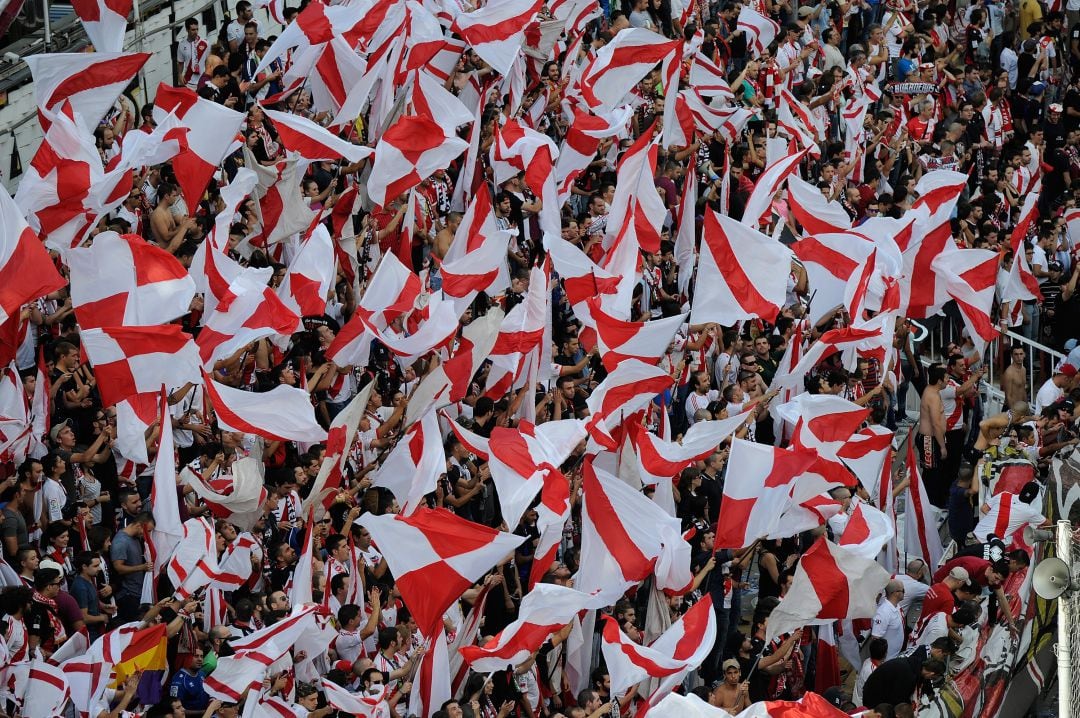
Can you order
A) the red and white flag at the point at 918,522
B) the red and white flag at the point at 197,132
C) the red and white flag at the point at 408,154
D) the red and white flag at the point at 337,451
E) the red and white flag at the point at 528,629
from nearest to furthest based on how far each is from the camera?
the red and white flag at the point at 528,629 < the red and white flag at the point at 337,451 < the red and white flag at the point at 197,132 < the red and white flag at the point at 918,522 < the red and white flag at the point at 408,154

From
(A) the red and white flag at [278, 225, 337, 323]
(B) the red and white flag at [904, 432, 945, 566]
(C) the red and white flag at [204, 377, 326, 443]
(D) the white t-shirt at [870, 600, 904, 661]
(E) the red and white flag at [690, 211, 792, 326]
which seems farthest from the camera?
(B) the red and white flag at [904, 432, 945, 566]

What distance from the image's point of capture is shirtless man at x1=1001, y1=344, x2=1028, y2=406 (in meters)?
20.4

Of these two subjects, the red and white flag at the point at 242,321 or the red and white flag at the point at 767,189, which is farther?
the red and white flag at the point at 767,189

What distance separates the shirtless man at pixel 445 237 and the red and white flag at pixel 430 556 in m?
4.82

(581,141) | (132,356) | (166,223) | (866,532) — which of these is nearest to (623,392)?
(866,532)

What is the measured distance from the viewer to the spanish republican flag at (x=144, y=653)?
14109 millimetres

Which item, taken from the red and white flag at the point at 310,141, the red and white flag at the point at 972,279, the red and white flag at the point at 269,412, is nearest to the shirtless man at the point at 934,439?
the red and white flag at the point at 972,279

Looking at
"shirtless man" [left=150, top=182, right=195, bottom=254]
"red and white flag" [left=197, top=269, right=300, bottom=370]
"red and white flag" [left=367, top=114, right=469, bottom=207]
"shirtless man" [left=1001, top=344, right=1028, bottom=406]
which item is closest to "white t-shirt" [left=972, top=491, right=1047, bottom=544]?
"shirtless man" [left=1001, top=344, right=1028, bottom=406]

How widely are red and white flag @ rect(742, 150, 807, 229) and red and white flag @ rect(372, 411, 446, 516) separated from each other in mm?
4282

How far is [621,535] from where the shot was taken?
51.2 feet

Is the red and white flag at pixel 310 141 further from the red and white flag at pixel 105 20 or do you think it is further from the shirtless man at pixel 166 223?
the red and white flag at pixel 105 20

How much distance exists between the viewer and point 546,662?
15.9m

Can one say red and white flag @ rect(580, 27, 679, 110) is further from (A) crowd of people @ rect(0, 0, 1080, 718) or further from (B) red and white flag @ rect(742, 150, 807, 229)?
(B) red and white flag @ rect(742, 150, 807, 229)

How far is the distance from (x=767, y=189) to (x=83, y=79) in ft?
19.4
